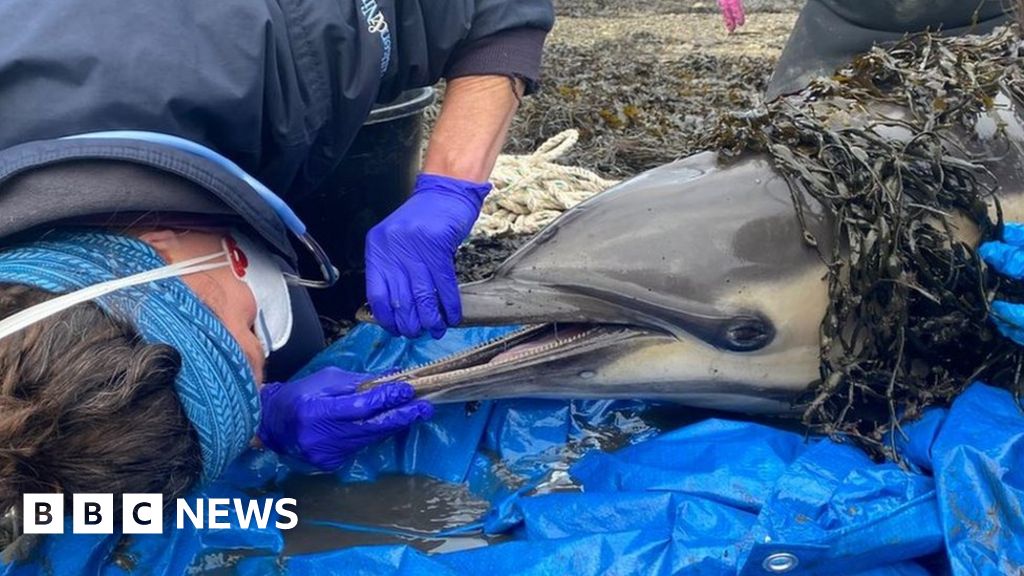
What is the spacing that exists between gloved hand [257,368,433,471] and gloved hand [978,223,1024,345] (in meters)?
1.47

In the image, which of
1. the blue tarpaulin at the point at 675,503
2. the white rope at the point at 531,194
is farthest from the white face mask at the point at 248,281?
the white rope at the point at 531,194

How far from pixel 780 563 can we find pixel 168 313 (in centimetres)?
139

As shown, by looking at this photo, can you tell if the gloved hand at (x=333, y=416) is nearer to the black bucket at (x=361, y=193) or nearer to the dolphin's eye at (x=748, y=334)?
the dolphin's eye at (x=748, y=334)

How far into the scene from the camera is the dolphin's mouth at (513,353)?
297cm

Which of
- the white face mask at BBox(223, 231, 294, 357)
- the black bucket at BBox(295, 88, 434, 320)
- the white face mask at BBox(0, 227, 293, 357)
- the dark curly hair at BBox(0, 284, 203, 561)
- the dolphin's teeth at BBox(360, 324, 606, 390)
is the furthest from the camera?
the black bucket at BBox(295, 88, 434, 320)

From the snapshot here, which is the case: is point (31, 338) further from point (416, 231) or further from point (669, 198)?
point (669, 198)

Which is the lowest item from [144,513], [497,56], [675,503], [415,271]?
[675,503]

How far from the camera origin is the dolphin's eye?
289cm

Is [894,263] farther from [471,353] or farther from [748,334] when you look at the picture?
[471,353]

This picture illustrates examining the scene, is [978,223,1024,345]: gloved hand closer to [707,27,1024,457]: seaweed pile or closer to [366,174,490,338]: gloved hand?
[707,27,1024,457]: seaweed pile

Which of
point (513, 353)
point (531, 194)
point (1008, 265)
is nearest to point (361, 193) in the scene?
point (531, 194)

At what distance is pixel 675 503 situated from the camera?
8.82 ft

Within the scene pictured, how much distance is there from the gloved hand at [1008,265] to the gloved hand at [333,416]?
147 cm

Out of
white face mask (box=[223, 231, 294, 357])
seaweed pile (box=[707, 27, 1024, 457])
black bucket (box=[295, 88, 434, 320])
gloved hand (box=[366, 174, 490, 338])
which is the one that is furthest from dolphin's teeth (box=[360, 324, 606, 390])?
black bucket (box=[295, 88, 434, 320])
